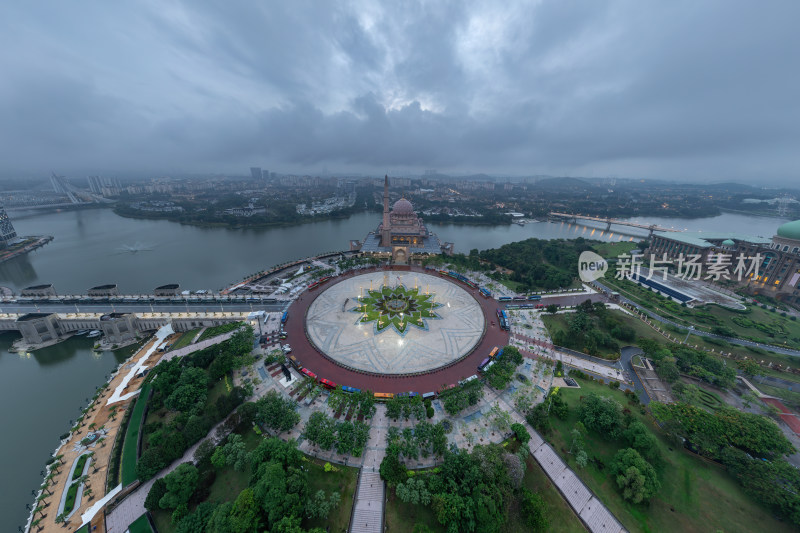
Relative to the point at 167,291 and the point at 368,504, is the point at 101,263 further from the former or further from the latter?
the point at 368,504

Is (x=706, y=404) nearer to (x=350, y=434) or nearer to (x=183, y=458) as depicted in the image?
(x=350, y=434)

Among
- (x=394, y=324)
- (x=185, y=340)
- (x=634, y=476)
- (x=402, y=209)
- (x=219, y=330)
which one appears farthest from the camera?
(x=402, y=209)

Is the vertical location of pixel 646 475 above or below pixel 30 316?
below

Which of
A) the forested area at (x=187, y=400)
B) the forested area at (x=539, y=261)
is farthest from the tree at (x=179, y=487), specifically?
the forested area at (x=539, y=261)

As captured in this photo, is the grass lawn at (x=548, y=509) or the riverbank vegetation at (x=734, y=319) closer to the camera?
the grass lawn at (x=548, y=509)

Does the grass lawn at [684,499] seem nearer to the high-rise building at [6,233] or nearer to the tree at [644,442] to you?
the tree at [644,442]

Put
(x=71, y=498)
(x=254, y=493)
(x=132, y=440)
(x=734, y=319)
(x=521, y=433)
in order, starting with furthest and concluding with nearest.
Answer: (x=734, y=319) < (x=132, y=440) < (x=521, y=433) < (x=71, y=498) < (x=254, y=493)

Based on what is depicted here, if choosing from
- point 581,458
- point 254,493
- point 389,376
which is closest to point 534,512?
point 581,458
